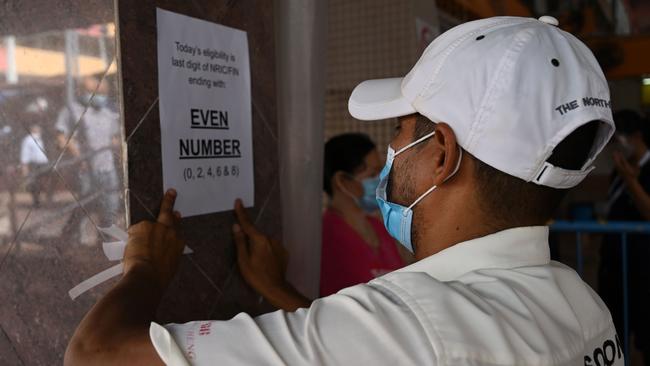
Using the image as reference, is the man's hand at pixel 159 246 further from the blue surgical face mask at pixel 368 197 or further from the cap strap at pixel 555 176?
the blue surgical face mask at pixel 368 197

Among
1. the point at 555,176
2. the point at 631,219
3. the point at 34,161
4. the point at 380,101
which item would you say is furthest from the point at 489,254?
the point at 631,219

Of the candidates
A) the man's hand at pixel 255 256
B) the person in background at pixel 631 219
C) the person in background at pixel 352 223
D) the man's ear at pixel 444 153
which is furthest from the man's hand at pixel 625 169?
the man's ear at pixel 444 153

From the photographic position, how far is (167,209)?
1.26 meters

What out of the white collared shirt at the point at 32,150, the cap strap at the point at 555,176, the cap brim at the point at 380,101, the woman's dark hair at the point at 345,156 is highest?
the cap brim at the point at 380,101

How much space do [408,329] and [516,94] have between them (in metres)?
0.39

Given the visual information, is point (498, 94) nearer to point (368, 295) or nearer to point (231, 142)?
point (368, 295)

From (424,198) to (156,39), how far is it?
24.0 inches

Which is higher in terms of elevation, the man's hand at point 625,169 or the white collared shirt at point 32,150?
the white collared shirt at point 32,150

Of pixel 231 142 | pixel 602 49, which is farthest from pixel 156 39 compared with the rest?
pixel 602 49

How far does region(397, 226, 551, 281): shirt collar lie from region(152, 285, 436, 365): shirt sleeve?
6.7 inches

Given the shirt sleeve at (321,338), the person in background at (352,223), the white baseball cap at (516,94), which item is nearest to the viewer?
the shirt sleeve at (321,338)

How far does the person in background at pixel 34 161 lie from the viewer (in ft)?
4.03

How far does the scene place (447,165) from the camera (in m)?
1.02

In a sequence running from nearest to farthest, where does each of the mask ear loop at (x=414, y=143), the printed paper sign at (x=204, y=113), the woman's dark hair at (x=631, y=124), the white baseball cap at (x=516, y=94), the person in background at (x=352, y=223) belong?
1. the white baseball cap at (x=516, y=94)
2. the mask ear loop at (x=414, y=143)
3. the printed paper sign at (x=204, y=113)
4. the person in background at (x=352, y=223)
5. the woman's dark hair at (x=631, y=124)
